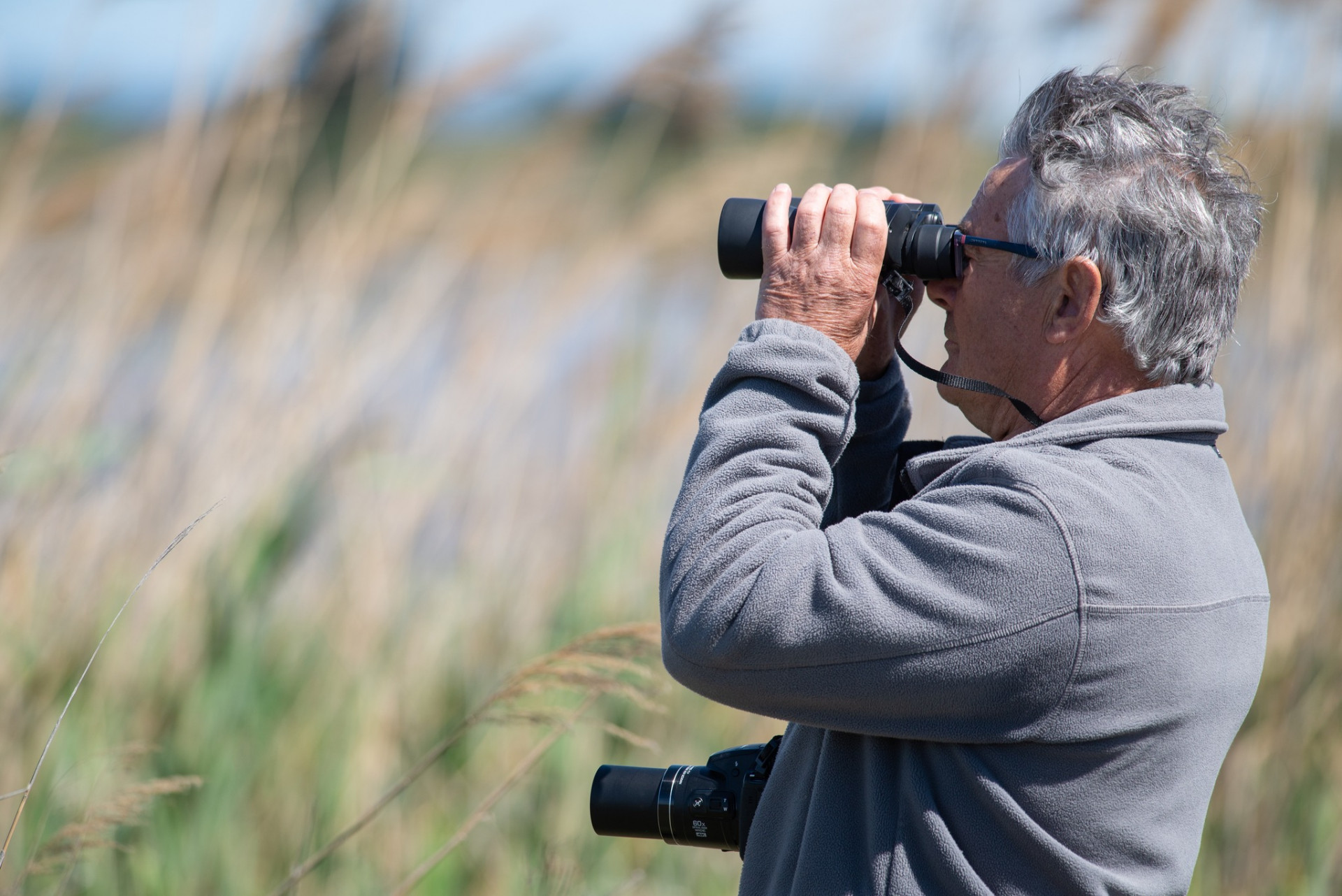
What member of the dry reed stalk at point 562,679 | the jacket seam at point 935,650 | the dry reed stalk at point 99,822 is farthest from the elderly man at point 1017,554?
the dry reed stalk at point 99,822

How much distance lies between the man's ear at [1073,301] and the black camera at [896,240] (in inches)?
4.5

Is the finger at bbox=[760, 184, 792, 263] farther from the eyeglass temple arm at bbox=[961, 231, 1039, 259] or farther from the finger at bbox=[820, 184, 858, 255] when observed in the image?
the eyeglass temple arm at bbox=[961, 231, 1039, 259]

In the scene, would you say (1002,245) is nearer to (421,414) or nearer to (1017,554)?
(1017,554)

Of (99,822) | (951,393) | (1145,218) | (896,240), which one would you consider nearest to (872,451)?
(951,393)

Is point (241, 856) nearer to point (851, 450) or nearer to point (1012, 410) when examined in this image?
point (851, 450)

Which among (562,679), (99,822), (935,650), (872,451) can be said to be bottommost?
(99,822)

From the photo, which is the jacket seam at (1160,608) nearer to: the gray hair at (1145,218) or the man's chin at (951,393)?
the gray hair at (1145,218)

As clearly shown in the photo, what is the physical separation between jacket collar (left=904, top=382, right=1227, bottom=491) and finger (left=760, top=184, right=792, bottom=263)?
0.25 m

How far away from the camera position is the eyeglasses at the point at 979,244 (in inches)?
47.1

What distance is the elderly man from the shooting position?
3.31 ft

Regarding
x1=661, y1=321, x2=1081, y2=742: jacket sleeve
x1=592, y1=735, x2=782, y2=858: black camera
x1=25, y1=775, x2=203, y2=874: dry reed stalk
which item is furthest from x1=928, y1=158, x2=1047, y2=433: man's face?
x1=25, y1=775, x2=203, y2=874: dry reed stalk

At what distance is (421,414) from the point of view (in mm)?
2887

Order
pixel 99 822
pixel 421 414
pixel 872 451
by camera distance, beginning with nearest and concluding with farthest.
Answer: pixel 99 822
pixel 872 451
pixel 421 414

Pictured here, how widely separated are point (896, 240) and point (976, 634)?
445mm
